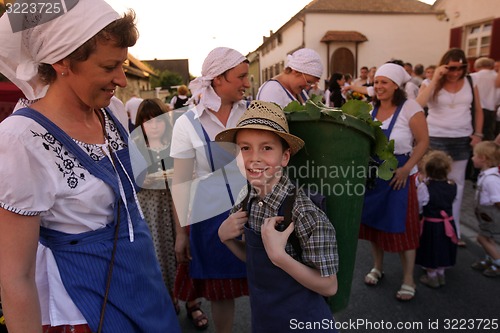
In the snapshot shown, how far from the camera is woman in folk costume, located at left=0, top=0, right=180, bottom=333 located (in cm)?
110

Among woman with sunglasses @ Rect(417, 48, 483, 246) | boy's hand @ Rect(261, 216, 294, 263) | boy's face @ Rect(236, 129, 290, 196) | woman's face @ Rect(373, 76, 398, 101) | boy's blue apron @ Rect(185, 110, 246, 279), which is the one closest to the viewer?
boy's hand @ Rect(261, 216, 294, 263)

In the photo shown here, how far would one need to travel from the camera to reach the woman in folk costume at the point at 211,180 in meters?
2.19

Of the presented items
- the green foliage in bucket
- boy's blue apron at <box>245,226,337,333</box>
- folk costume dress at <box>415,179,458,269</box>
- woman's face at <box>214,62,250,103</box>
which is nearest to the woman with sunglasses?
folk costume dress at <box>415,179,458,269</box>

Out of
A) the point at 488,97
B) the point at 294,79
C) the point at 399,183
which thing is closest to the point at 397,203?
the point at 399,183

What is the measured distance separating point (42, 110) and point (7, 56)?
0.20 meters

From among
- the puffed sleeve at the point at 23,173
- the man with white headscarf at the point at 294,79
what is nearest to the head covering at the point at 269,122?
the puffed sleeve at the point at 23,173

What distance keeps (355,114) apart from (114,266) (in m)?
1.13

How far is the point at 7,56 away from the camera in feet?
3.96

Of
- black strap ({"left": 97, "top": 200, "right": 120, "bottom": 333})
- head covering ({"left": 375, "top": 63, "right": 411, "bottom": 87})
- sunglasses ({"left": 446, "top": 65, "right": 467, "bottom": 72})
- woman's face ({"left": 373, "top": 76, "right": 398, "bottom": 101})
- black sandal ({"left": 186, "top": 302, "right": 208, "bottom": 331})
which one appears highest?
sunglasses ({"left": 446, "top": 65, "right": 467, "bottom": 72})

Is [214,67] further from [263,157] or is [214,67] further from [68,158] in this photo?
[68,158]

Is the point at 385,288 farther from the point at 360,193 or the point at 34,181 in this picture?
the point at 34,181

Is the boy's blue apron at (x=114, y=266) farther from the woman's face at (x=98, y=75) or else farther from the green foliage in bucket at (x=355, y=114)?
the green foliage in bucket at (x=355, y=114)

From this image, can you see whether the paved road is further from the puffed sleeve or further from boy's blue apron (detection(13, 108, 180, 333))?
the puffed sleeve

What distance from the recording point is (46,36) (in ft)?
3.89
